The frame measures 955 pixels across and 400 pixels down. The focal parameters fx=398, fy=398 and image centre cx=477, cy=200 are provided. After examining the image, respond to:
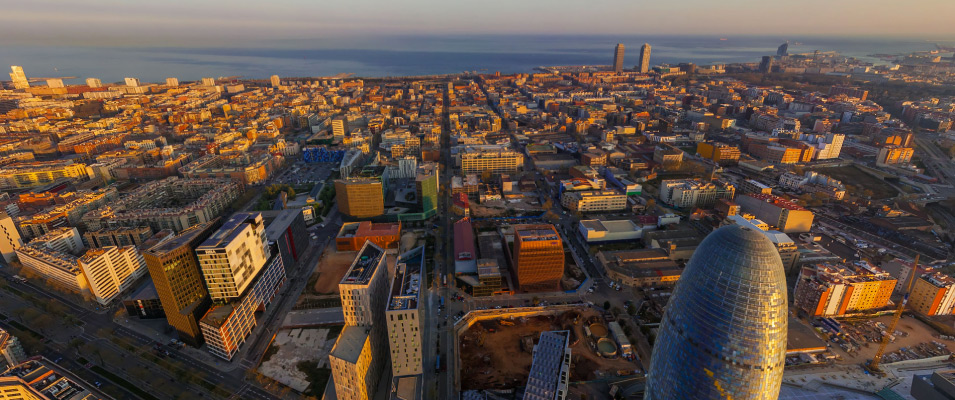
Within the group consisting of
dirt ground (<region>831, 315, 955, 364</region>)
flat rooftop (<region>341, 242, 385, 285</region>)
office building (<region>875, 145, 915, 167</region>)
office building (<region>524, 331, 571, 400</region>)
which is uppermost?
flat rooftop (<region>341, 242, 385, 285</region>)

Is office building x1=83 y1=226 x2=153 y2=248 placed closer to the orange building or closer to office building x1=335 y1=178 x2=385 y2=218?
office building x1=335 y1=178 x2=385 y2=218

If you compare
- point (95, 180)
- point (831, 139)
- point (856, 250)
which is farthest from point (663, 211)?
point (95, 180)

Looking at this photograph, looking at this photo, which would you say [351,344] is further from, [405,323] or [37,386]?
[37,386]

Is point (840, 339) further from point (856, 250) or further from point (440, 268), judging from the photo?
point (440, 268)

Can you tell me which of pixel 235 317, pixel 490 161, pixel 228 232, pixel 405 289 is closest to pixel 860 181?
pixel 490 161

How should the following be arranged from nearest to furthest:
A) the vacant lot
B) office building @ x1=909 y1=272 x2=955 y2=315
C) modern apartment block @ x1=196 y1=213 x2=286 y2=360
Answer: modern apartment block @ x1=196 y1=213 x2=286 y2=360, office building @ x1=909 y1=272 x2=955 y2=315, the vacant lot

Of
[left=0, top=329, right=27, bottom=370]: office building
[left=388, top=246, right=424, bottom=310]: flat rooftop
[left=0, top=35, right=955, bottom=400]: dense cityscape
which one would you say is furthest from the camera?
[left=0, top=329, right=27, bottom=370]: office building

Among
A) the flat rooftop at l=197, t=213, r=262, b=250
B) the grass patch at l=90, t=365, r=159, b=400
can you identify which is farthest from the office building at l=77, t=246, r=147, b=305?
the flat rooftop at l=197, t=213, r=262, b=250
